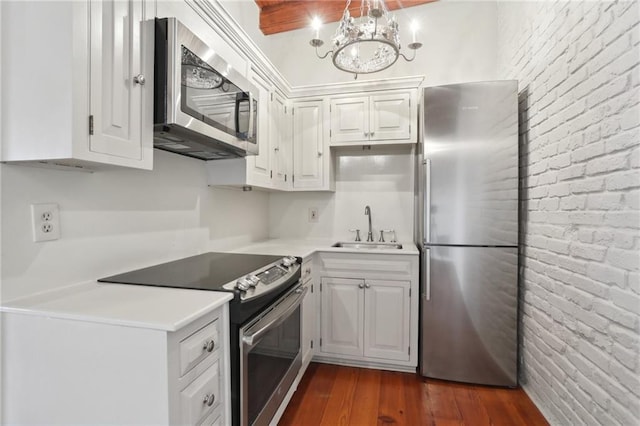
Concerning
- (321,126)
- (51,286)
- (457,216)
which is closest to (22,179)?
(51,286)

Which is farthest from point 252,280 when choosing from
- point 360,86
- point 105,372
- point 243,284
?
point 360,86

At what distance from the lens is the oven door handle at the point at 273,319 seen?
1223 millimetres

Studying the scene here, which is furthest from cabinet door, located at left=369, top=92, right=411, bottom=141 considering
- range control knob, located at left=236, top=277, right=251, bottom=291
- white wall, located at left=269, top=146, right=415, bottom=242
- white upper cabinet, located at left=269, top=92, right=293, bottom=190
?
range control knob, located at left=236, top=277, right=251, bottom=291

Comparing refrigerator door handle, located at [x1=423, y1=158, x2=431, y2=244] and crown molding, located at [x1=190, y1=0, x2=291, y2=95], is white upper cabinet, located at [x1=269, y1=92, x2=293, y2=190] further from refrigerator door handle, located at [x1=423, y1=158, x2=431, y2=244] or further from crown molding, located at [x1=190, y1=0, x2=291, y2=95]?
refrigerator door handle, located at [x1=423, y1=158, x2=431, y2=244]

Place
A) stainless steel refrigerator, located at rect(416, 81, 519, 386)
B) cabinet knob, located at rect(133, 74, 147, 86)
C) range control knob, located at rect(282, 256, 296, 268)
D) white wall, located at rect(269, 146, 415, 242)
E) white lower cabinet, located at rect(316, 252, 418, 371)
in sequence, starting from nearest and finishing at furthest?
cabinet knob, located at rect(133, 74, 147, 86), range control knob, located at rect(282, 256, 296, 268), stainless steel refrigerator, located at rect(416, 81, 519, 386), white lower cabinet, located at rect(316, 252, 418, 371), white wall, located at rect(269, 146, 415, 242)

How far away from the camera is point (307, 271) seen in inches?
86.8

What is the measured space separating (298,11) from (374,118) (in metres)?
1.46

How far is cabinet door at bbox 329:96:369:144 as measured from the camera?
2.61 metres

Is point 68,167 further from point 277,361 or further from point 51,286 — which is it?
point 277,361

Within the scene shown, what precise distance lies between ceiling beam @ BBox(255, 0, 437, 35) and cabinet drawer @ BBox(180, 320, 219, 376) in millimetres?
2956

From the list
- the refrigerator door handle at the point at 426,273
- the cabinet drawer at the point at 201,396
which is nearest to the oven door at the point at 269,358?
the cabinet drawer at the point at 201,396

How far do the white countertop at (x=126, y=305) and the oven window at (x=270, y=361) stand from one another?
0.38 metres

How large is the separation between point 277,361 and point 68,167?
1.28 m

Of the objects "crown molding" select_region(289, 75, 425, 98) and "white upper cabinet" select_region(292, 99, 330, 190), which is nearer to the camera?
"crown molding" select_region(289, 75, 425, 98)
